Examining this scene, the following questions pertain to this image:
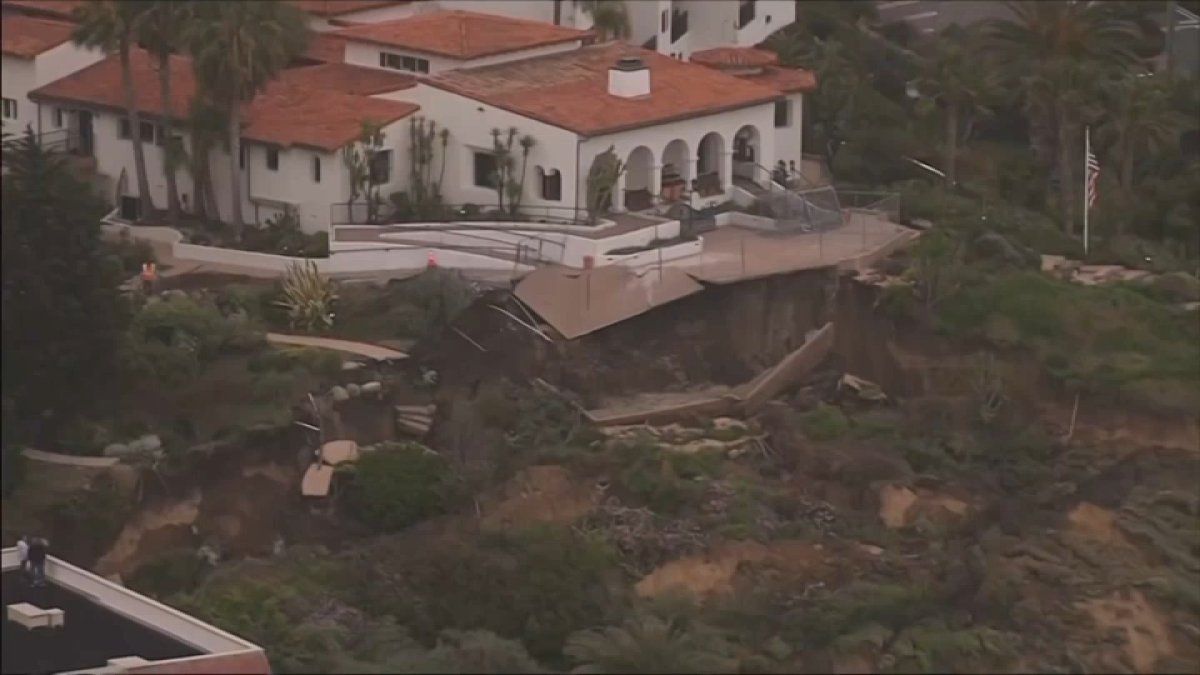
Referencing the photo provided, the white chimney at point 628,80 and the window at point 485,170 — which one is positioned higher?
the white chimney at point 628,80

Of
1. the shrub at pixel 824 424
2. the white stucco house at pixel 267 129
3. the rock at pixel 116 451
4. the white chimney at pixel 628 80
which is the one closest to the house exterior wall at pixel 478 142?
the white stucco house at pixel 267 129

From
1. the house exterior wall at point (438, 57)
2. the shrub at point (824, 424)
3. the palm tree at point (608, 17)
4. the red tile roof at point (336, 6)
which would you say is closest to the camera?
the shrub at point (824, 424)

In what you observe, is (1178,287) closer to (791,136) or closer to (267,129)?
(791,136)

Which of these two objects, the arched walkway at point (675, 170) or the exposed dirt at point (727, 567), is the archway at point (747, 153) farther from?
the exposed dirt at point (727, 567)

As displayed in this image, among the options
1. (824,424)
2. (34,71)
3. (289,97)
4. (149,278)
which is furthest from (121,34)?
(824,424)

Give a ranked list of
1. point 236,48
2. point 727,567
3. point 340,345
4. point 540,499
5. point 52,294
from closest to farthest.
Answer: point 52,294, point 727,567, point 540,499, point 340,345, point 236,48

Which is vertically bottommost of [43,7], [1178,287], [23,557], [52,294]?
[1178,287]
